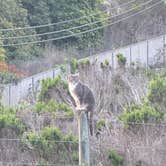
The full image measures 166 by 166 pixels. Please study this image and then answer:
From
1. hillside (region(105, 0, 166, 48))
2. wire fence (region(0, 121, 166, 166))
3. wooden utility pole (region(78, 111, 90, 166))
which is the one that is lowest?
wire fence (region(0, 121, 166, 166))

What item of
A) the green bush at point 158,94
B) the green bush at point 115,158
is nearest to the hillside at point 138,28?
the green bush at point 158,94

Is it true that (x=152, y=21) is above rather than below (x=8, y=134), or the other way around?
above

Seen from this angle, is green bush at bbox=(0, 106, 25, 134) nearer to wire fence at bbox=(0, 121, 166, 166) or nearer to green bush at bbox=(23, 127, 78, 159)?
wire fence at bbox=(0, 121, 166, 166)

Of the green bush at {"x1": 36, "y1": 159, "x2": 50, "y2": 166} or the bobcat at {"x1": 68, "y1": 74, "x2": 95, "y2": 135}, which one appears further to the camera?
the green bush at {"x1": 36, "y1": 159, "x2": 50, "y2": 166}

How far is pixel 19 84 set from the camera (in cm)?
2928

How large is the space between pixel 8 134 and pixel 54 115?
998mm

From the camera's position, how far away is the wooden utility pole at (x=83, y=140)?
26.2 feet

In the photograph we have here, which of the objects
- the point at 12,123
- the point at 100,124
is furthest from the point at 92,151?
the point at 12,123

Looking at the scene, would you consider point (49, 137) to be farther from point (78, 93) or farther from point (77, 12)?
point (77, 12)

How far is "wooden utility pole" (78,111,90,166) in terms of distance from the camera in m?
7.97

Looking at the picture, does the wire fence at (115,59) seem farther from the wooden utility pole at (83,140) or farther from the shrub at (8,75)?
the wooden utility pole at (83,140)

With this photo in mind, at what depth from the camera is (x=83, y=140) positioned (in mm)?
8023

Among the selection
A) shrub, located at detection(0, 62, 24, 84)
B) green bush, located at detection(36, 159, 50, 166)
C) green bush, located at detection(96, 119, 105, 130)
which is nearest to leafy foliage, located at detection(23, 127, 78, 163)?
green bush, located at detection(36, 159, 50, 166)

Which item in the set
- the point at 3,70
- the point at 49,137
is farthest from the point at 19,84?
the point at 49,137
